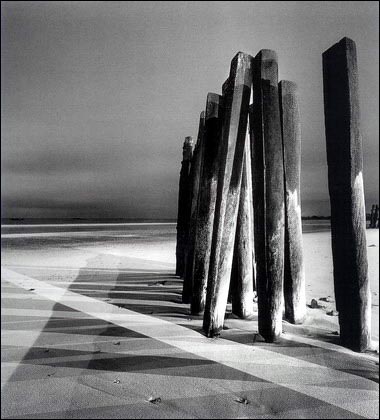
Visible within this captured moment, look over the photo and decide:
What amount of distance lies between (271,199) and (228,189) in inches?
15.3

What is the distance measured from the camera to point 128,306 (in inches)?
150

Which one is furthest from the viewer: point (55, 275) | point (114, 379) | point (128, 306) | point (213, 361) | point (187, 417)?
point (55, 275)

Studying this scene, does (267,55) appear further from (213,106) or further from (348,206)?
(348,206)

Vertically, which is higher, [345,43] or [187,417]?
[345,43]

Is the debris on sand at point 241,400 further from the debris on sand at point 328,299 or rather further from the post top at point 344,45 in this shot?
the debris on sand at point 328,299

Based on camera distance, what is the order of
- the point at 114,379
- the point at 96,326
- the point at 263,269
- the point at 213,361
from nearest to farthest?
the point at 114,379 → the point at 213,361 → the point at 263,269 → the point at 96,326

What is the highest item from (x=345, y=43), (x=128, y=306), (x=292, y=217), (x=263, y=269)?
(x=345, y=43)

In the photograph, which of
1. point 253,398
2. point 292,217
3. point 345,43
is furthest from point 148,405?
point 345,43

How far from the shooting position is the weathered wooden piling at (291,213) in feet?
10.1

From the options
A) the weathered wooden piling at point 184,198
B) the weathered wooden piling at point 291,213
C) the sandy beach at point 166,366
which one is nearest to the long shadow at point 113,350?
the sandy beach at point 166,366

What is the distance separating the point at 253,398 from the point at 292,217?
1758 millimetres

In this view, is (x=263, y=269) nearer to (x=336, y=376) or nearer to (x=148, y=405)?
(x=336, y=376)

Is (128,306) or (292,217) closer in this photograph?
(292,217)

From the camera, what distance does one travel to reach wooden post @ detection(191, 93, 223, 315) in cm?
337
